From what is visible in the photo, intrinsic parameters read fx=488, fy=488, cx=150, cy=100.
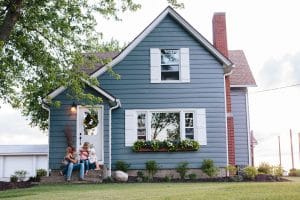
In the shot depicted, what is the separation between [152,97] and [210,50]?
298 cm

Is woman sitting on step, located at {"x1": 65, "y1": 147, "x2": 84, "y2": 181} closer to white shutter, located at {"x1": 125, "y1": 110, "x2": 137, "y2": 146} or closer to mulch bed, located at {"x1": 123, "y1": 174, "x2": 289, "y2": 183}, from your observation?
mulch bed, located at {"x1": 123, "y1": 174, "x2": 289, "y2": 183}

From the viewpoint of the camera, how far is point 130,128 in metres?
19.1

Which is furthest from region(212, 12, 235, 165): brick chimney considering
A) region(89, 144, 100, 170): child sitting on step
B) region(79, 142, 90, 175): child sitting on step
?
region(79, 142, 90, 175): child sitting on step

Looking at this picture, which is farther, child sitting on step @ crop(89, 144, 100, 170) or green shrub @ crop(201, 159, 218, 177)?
green shrub @ crop(201, 159, 218, 177)

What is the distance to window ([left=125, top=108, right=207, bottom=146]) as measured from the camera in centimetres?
1908

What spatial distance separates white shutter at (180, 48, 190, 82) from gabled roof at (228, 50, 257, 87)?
12.6ft

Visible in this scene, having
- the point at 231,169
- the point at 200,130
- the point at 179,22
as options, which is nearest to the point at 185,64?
the point at 179,22

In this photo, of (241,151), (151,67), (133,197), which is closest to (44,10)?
(151,67)

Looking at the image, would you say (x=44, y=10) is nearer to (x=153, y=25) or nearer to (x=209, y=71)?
(x=153, y=25)

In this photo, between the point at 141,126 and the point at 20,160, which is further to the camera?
the point at 20,160

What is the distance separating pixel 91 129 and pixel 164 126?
112 inches

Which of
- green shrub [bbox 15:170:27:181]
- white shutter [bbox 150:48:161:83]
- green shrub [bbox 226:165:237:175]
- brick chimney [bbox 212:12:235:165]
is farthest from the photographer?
green shrub [bbox 15:170:27:181]

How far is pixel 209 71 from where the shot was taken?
1958cm

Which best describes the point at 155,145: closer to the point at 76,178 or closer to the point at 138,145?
the point at 138,145
